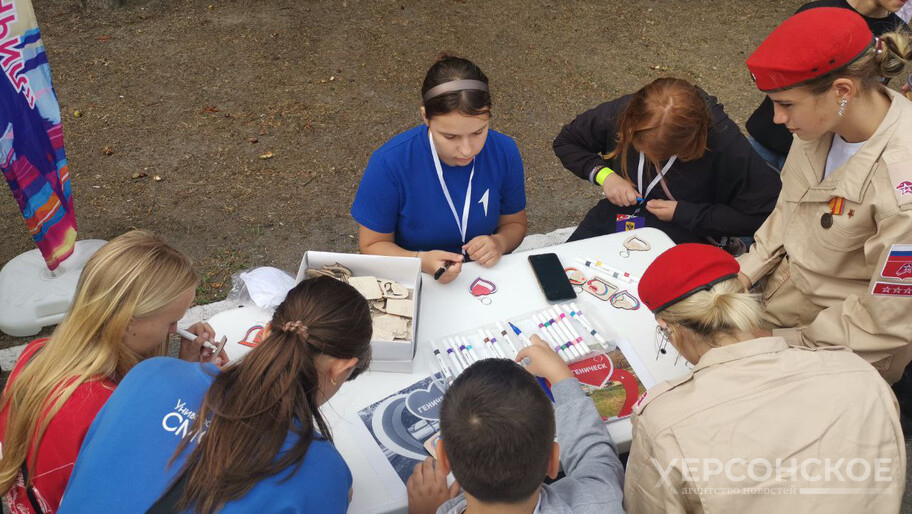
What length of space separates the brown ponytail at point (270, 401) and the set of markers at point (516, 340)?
1.81 feet

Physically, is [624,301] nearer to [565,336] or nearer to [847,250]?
[565,336]

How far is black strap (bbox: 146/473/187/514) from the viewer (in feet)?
4.42

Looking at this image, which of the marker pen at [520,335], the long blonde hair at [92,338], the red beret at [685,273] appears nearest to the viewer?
the long blonde hair at [92,338]

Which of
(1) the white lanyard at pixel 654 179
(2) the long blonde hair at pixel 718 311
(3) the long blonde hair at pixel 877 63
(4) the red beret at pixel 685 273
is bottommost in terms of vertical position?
(1) the white lanyard at pixel 654 179

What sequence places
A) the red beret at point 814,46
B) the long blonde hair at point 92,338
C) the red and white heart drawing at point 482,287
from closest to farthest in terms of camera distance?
the long blonde hair at point 92,338 < the red beret at point 814,46 < the red and white heart drawing at point 482,287

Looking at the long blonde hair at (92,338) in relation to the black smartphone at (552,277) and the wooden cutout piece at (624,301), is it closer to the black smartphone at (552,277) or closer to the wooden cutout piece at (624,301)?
the black smartphone at (552,277)

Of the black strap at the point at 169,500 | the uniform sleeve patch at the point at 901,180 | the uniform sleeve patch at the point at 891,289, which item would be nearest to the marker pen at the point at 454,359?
the black strap at the point at 169,500

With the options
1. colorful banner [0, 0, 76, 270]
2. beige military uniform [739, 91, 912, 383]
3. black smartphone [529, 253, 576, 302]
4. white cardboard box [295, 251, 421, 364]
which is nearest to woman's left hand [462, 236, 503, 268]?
black smartphone [529, 253, 576, 302]

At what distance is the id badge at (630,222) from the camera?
297 cm

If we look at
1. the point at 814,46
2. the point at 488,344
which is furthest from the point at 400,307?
the point at 814,46

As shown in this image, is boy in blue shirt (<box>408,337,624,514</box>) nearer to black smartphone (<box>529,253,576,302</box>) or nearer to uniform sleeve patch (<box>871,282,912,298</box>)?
black smartphone (<box>529,253,576,302</box>)

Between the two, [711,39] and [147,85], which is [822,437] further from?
[711,39]

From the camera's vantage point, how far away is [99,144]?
16.3ft

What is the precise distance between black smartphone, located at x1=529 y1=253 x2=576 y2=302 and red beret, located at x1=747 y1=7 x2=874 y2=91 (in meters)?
1.01
